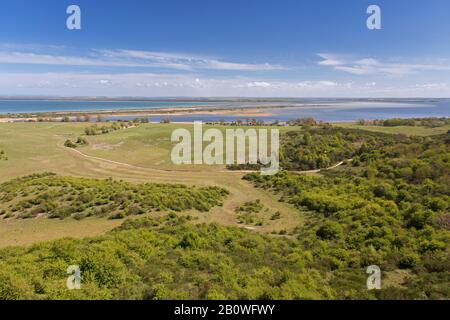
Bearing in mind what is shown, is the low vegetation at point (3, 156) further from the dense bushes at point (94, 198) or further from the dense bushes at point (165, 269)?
the dense bushes at point (165, 269)

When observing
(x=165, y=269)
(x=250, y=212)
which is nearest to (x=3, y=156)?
(x=250, y=212)

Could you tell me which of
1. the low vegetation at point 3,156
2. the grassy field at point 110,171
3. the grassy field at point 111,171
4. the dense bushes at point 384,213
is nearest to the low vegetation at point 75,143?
the grassy field at point 111,171

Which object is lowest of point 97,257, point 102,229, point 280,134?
point 102,229

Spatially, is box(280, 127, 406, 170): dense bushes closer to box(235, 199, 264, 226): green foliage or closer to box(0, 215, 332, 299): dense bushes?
box(235, 199, 264, 226): green foliage

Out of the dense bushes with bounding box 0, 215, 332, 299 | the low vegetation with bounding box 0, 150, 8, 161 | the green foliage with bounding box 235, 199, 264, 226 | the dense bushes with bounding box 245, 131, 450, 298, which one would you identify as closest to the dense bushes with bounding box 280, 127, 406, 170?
the dense bushes with bounding box 245, 131, 450, 298

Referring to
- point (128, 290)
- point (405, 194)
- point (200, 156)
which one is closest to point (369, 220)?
point (405, 194)
